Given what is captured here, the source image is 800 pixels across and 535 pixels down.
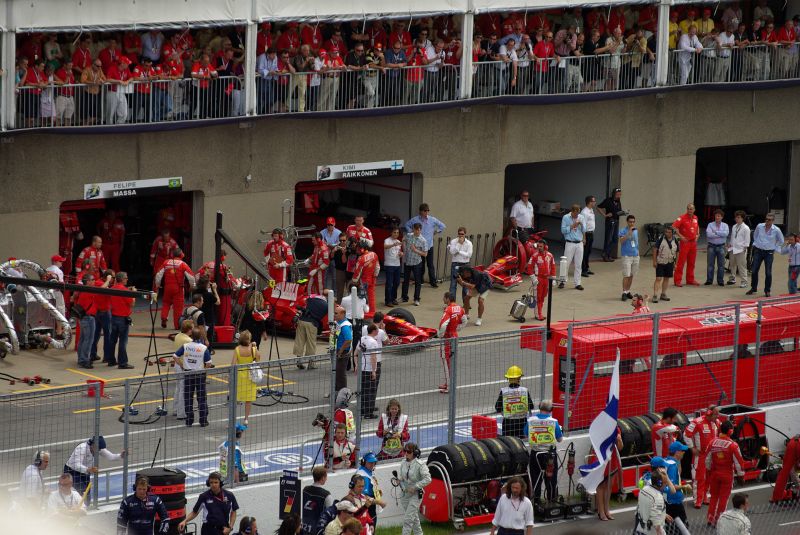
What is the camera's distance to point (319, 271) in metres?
28.3

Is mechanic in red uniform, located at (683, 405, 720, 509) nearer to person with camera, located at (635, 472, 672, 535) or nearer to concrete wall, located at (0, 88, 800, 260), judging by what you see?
person with camera, located at (635, 472, 672, 535)

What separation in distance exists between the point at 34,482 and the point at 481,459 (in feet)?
17.7

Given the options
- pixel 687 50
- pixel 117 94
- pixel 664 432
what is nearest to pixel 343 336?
pixel 664 432

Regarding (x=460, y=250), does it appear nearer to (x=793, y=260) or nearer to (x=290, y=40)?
(x=290, y=40)

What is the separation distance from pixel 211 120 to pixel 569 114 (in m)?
8.51

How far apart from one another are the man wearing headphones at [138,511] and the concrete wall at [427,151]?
11.5 m

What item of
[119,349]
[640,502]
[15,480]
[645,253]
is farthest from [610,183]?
[15,480]

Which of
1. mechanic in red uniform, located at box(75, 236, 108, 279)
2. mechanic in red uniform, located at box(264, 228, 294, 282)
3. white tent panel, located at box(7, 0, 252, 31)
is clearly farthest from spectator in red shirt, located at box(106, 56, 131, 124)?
mechanic in red uniform, located at box(264, 228, 294, 282)

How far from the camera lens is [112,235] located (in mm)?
30484

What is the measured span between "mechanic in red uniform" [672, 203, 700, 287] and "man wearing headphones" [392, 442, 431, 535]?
1383 cm

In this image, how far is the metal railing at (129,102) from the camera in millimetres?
27484

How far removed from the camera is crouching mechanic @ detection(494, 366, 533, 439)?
66.7 ft

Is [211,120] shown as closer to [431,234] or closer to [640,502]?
[431,234]

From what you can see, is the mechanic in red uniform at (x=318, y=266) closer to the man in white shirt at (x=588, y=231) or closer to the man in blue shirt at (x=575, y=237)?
the man in blue shirt at (x=575, y=237)
